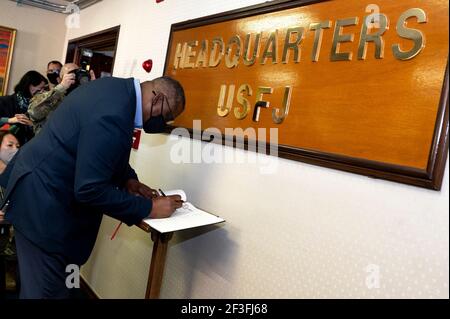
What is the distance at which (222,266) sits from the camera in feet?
5.52

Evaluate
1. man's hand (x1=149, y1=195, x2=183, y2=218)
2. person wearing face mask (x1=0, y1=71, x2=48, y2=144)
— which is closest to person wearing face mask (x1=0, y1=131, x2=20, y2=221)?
person wearing face mask (x1=0, y1=71, x2=48, y2=144)

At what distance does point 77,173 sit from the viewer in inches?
49.9

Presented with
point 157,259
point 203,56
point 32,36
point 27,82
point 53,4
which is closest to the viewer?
point 157,259

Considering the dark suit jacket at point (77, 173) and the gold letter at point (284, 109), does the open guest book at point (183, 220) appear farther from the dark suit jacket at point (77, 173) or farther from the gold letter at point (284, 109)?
the gold letter at point (284, 109)

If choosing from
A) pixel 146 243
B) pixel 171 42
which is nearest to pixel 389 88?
pixel 171 42

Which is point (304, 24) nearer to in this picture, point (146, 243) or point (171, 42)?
point (171, 42)

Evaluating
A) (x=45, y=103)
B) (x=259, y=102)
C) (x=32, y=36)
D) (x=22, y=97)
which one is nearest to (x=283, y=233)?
(x=259, y=102)

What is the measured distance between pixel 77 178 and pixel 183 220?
46 centimetres

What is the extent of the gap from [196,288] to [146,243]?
52 cm

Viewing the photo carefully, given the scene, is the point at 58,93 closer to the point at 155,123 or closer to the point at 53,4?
the point at 155,123

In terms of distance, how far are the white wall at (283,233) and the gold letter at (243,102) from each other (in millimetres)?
228

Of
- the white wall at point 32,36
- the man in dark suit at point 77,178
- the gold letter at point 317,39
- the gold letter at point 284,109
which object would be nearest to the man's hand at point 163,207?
the man in dark suit at point 77,178

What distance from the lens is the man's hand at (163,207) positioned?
4.76 ft

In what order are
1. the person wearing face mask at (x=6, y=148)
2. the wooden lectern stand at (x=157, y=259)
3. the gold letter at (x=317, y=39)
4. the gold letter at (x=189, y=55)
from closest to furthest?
1. the gold letter at (x=317, y=39)
2. the wooden lectern stand at (x=157, y=259)
3. the gold letter at (x=189, y=55)
4. the person wearing face mask at (x=6, y=148)
